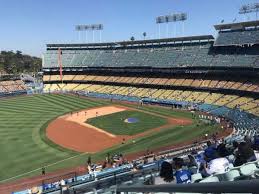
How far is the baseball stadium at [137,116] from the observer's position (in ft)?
42.7

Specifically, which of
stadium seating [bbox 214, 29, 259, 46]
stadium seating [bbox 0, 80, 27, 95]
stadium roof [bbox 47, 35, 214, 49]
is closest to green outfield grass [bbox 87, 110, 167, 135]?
stadium seating [bbox 214, 29, 259, 46]

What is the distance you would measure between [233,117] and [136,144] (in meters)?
19.1

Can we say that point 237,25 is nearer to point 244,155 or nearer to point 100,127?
point 100,127

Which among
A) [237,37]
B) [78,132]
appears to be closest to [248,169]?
[78,132]

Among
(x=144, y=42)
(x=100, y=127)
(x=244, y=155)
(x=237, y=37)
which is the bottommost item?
(x=100, y=127)

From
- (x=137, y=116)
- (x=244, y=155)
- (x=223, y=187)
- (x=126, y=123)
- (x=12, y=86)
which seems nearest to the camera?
(x=223, y=187)

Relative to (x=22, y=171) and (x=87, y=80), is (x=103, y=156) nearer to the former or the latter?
(x=22, y=171)

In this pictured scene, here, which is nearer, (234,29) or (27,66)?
(234,29)

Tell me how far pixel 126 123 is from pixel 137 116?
17.5 ft

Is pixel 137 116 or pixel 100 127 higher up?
pixel 137 116

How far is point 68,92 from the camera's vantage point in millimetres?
90875

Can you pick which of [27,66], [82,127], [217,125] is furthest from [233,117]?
[27,66]

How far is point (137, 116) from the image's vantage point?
56406mm

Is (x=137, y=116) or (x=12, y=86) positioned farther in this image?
(x=12, y=86)
